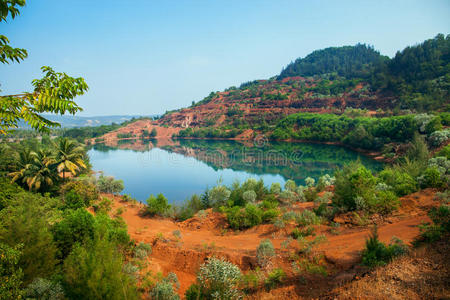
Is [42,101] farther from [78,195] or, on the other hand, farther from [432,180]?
[432,180]

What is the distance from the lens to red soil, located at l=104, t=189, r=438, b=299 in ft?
19.0

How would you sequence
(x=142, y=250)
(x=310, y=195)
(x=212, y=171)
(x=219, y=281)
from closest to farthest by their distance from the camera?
(x=219, y=281) → (x=142, y=250) → (x=310, y=195) → (x=212, y=171)

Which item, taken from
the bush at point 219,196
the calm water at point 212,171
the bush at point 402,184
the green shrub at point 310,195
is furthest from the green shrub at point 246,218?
the calm water at point 212,171

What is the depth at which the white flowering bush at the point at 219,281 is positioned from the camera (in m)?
4.43

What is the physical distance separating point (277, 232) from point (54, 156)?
15440mm

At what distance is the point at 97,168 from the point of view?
33594 mm

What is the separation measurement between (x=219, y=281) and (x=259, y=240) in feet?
15.0

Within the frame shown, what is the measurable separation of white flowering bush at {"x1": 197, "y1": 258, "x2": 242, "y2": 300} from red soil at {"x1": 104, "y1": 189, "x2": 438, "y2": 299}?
654 millimetres

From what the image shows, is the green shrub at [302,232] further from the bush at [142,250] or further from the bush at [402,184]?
the bush at [142,250]

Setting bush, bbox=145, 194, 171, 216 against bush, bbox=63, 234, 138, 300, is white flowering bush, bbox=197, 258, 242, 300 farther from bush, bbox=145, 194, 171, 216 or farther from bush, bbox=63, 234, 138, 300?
bush, bbox=145, 194, 171, 216

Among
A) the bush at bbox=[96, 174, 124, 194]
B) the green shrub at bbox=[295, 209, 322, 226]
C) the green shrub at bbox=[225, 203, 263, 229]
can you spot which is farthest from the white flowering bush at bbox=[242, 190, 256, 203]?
the bush at bbox=[96, 174, 124, 194]

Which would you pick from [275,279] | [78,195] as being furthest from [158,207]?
[275,279]

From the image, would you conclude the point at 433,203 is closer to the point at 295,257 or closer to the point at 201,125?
the point at 295,257

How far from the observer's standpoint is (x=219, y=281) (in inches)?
182
